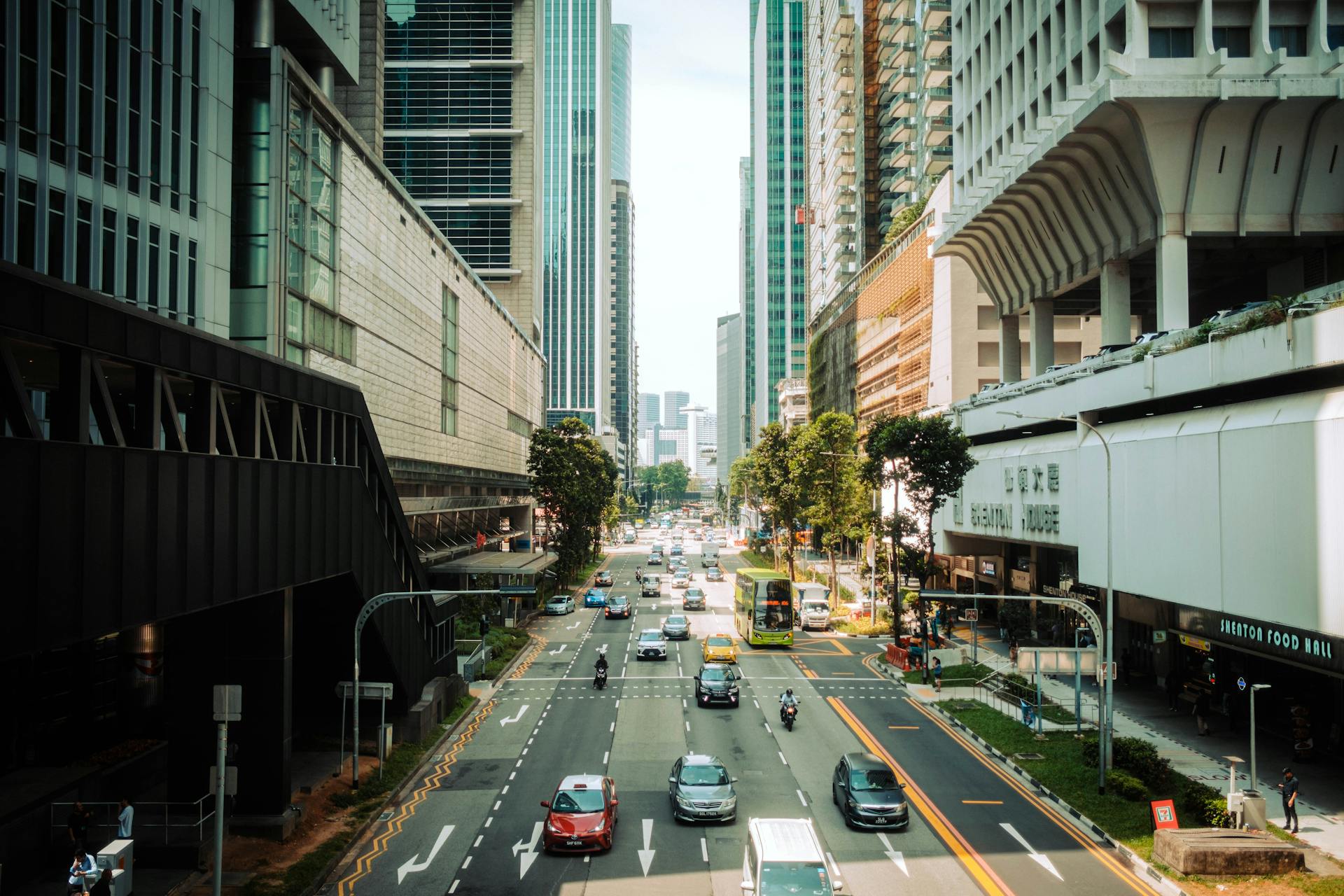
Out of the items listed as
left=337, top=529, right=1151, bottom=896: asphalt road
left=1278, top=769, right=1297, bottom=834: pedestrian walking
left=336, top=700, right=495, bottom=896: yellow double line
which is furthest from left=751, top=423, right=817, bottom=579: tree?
left=1278, top=769, right=1297, bottom=834: pedestrian walking

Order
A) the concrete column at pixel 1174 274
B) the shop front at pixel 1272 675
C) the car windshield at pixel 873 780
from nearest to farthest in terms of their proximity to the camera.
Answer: the car windshield at pixel 873 780 → the shop front at pixel 1272 675 → the concrete column at pixel 1174 274

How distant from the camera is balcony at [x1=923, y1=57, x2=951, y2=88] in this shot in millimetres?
83000

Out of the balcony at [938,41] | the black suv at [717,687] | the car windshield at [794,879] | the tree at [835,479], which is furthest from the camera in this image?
the balcony at [938,41]

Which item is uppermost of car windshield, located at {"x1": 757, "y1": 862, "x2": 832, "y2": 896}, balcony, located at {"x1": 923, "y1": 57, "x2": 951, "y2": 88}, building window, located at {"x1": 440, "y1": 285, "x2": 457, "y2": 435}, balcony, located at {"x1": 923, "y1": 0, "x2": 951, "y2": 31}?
balcony, located at {"x1": 923, "y1": 0, "x2": 951, "y2": 31}

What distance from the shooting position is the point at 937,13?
3174 inches

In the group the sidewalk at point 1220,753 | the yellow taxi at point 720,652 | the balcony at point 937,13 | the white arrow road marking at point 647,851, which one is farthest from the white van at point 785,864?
the balcony at point 937,13

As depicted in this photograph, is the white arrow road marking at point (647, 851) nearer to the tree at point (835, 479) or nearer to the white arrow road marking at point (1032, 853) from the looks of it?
the white arrow road marking at point (1032, 853)

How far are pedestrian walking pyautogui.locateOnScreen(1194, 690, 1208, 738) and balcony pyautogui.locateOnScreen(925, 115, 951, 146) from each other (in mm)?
62323

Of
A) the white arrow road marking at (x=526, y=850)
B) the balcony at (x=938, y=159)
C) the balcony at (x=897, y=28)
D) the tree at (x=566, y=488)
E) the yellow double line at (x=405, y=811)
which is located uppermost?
the balcony at (x=897, y=28)

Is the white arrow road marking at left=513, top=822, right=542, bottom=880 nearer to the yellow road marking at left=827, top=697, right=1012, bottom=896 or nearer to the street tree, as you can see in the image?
the yellow road marking at left=827, top=697, right=1012, bottom=896

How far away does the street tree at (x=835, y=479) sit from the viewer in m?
72.2

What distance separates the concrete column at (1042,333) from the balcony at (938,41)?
32909 millimetres

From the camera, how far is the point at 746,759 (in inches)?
1199

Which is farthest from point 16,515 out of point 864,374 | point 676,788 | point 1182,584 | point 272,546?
point 864,374
